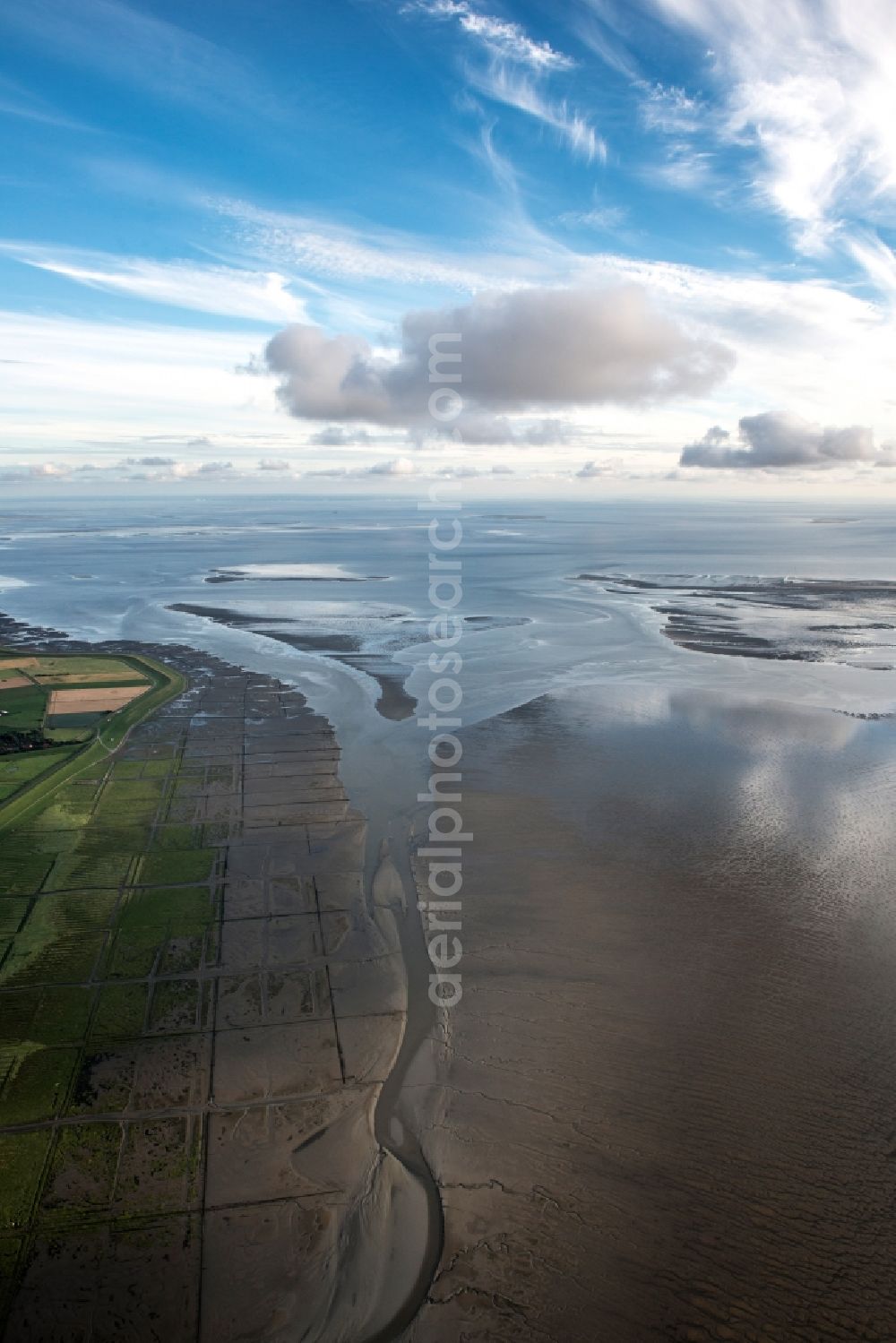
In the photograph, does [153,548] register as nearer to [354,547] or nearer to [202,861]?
[354,547]

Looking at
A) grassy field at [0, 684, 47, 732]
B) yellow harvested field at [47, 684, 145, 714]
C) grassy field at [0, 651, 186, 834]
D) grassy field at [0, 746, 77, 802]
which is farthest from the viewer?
yellow harvested field at [47, 684, 145, 714]

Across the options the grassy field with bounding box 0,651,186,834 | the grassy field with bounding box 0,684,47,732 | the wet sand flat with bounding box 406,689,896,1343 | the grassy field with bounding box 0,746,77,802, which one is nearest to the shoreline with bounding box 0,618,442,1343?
the wet sand flat with bounding box 406,689,896,1343

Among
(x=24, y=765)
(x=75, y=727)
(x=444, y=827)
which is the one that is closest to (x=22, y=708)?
(x=75, y=727)

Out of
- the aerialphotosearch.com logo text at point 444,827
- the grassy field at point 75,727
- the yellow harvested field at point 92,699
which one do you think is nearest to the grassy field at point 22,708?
the grassy field at point 75,727

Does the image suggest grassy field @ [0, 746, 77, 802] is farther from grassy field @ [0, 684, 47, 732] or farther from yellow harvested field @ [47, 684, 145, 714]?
yellow harvested field @ [47, 684, 145, 714]

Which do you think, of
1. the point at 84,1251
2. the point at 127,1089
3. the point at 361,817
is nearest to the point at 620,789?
the point at 361,817

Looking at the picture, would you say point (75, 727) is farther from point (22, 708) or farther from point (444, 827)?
point (444, 827)
